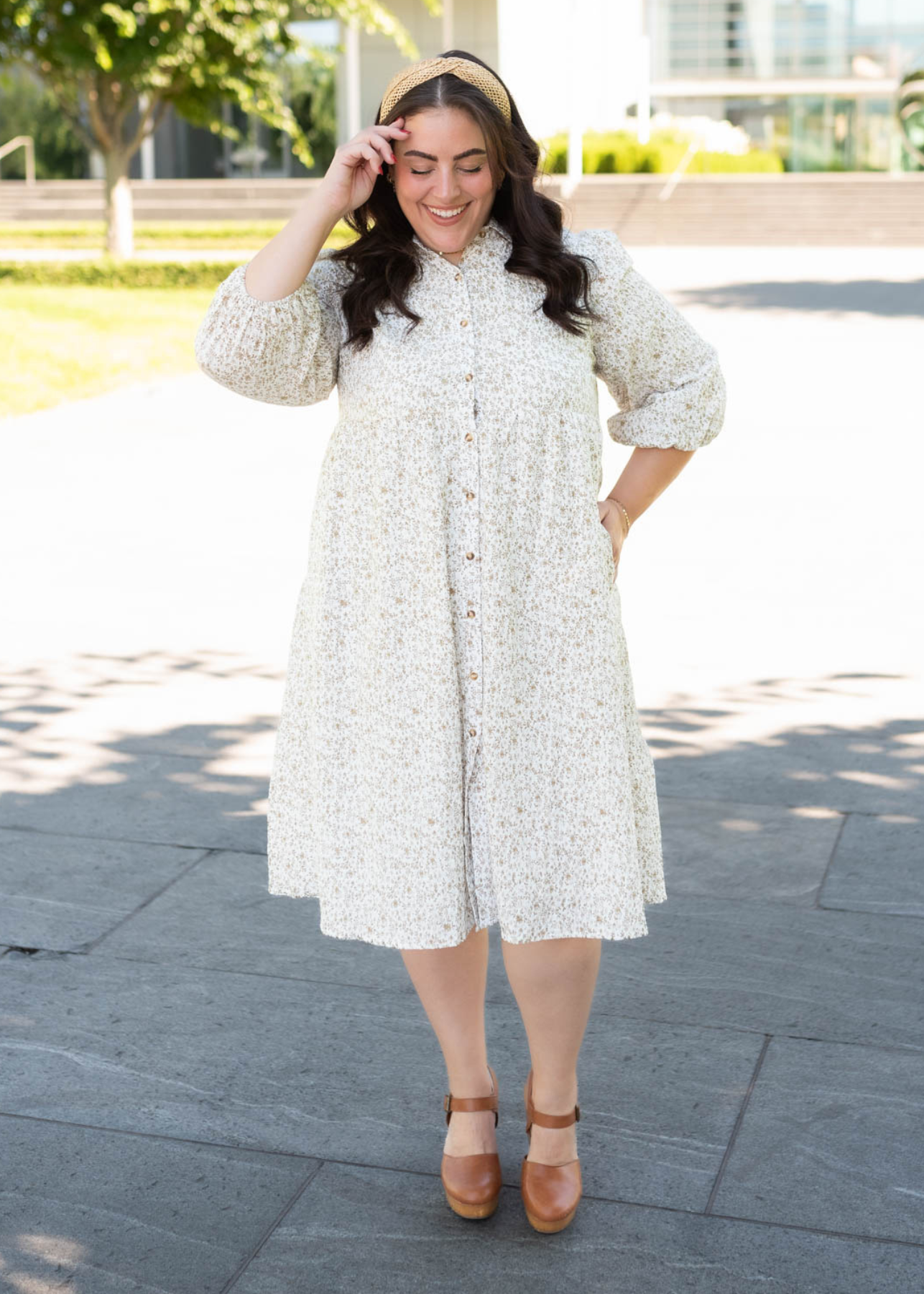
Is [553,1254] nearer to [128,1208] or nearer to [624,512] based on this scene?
[128,1208]

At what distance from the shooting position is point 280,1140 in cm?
308

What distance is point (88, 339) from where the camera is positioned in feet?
50.6

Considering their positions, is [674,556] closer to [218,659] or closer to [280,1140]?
[218,659]

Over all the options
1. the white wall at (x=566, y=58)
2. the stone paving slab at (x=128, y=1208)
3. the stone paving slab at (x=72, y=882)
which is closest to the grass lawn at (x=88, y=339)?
the stone paving slab at (x=72, y=882)

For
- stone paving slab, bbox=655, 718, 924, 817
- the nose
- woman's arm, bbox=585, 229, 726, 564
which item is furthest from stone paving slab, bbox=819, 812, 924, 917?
the nose

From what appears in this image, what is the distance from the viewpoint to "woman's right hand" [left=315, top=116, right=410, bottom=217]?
2566mm

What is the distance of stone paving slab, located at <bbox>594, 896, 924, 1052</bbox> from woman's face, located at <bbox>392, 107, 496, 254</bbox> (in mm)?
1810

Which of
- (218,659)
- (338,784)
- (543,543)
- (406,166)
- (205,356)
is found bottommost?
(218,659)

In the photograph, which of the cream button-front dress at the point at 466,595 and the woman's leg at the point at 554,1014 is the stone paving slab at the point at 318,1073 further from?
the cream button-front dress at the point at 466,595

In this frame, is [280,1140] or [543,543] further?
[280,1140]

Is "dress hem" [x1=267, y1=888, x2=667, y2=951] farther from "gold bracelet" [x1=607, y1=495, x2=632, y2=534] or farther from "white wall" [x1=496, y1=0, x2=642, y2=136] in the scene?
"white wall" [x1=496, y1=0, x2=642, y2=136]

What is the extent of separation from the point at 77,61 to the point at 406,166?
2044cm

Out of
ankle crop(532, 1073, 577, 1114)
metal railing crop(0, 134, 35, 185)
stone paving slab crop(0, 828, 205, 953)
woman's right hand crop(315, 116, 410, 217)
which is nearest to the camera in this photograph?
woman's right hand crop(315, 116, 410, 217)

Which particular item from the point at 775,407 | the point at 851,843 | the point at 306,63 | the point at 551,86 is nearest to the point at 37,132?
the point at 306,63
